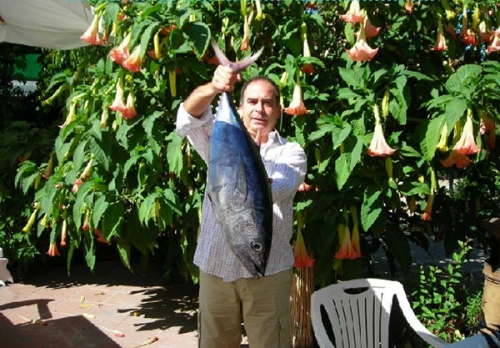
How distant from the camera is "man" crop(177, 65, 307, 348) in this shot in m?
2.01

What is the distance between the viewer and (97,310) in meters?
4.73

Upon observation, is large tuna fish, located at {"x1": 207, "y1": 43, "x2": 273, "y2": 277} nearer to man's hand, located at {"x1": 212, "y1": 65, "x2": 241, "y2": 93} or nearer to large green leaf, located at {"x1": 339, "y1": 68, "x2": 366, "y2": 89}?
man's hand, located at {"x1": 212, "y1": 65, "x2": 241, "y2": 93}

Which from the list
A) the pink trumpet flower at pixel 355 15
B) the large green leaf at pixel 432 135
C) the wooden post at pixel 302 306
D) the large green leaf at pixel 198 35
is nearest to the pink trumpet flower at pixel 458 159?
the large green leaf at pixel 432 135

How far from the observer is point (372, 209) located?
2787 millimetres

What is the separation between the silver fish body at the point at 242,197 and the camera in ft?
5.42

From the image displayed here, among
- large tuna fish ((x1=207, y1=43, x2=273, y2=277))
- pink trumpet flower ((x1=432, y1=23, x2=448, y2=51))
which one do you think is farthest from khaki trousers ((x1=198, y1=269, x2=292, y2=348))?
pink trumpet flower ((x1=432, y1=23, x2=448, y2=51))

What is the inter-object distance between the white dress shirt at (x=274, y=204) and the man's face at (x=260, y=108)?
0.10m

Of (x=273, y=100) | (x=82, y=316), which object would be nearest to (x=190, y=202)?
(x=273, y=100)

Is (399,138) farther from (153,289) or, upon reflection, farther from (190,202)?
(153,289)

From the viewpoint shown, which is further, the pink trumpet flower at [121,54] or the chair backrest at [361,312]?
the pink trumpet flower at [121,54]

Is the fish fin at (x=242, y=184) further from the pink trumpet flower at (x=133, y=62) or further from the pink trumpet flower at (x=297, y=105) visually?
the pink trumpet flower at (x=133, y=62)

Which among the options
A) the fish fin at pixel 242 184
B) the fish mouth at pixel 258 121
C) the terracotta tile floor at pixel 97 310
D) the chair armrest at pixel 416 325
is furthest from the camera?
the terracotta tile floor at pixel 97 310

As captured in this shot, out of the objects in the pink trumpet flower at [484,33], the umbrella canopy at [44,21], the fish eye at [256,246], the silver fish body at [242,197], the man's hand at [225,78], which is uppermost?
the umbrella canopy at [44,21]

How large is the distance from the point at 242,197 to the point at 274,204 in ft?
1.58
